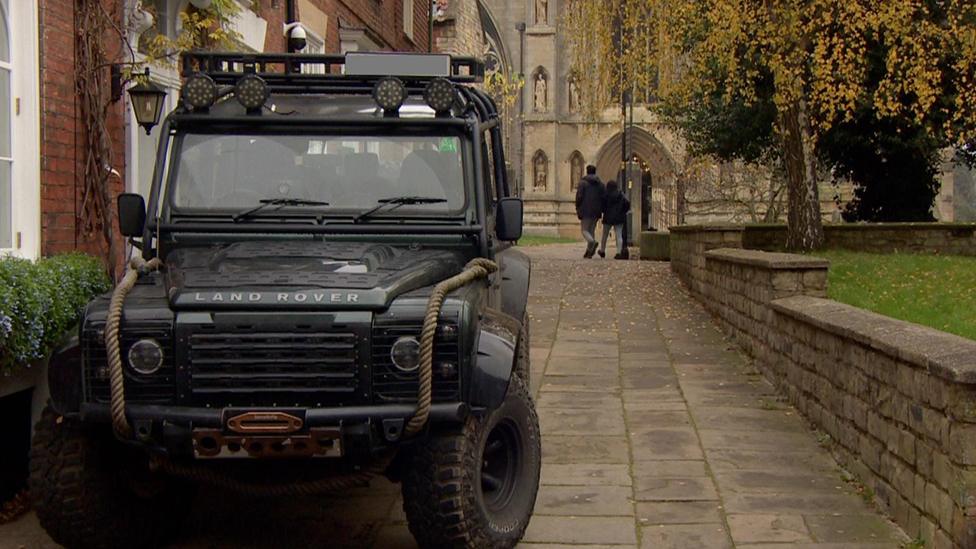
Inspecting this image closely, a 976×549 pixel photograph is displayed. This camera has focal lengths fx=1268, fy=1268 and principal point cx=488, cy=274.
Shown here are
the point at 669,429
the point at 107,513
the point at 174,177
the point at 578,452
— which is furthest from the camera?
the point at 669,429

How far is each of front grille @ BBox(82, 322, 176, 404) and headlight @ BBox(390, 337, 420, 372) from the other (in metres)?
0.96

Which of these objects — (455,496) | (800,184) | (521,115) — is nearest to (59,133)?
(455,496)

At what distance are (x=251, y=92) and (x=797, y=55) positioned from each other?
12897 millimetres

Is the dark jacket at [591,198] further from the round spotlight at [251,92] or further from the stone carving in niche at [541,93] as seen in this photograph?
the stone carving in niche at [541,93]

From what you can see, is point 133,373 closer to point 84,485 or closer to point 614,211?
point 84,485

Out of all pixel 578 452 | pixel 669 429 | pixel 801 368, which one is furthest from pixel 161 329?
pixel 801 368

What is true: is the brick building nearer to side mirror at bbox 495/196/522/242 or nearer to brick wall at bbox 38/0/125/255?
brick wall at bbox 38/0/125/255

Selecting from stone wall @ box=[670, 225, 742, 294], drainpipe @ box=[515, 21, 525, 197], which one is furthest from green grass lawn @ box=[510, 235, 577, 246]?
stone wall @ box=[670, 225, 742, 294]

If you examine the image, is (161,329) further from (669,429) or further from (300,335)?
(669,429)

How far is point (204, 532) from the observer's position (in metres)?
6.57

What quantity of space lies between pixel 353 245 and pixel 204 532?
169cm

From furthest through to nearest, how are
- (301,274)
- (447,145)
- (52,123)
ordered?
(52,123) → (447,145) → (301,274)

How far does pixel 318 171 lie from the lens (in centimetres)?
682

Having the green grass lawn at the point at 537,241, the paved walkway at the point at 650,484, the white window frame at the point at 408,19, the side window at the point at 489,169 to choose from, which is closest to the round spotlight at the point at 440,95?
the side window at the point at 489,169
